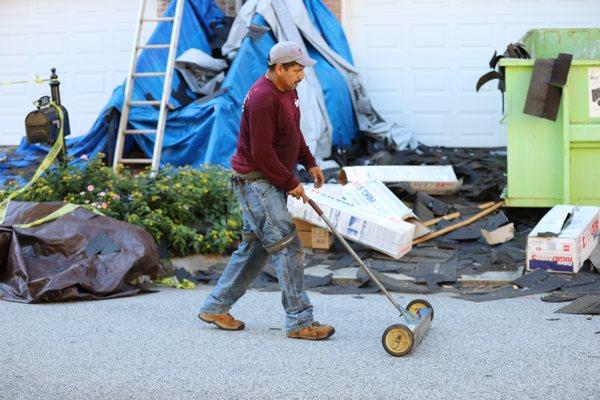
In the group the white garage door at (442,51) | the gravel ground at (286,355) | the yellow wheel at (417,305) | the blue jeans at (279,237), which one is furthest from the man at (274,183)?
the white garage door at (442,51)

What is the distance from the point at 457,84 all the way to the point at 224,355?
8.50 meters

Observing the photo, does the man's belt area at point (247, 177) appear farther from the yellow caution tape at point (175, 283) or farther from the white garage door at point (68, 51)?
the white garage door at point (68, 51)

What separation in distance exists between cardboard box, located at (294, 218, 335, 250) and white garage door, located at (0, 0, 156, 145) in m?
5.66

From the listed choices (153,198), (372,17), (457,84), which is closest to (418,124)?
(457,84)

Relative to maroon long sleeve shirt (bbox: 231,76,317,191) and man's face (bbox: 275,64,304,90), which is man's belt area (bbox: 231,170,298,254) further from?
man's face (bbox: 275,64,304,90)

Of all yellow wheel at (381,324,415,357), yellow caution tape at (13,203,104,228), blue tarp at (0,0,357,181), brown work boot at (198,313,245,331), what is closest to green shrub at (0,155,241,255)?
yellow caution tape at (13,203,104,228)

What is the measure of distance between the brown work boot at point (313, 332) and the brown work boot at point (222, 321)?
1.52 feet

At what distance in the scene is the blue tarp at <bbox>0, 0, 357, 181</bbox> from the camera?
11.8m

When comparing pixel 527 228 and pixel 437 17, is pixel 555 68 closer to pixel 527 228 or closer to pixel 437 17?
pixel 527 228

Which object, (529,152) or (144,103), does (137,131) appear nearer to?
(144,103)

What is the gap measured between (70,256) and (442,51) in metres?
7.25

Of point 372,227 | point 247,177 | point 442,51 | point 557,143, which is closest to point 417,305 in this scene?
point 247,177

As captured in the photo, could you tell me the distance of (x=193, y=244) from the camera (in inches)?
345

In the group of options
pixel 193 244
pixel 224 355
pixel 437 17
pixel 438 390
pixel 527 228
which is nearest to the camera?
pixel 438 390
